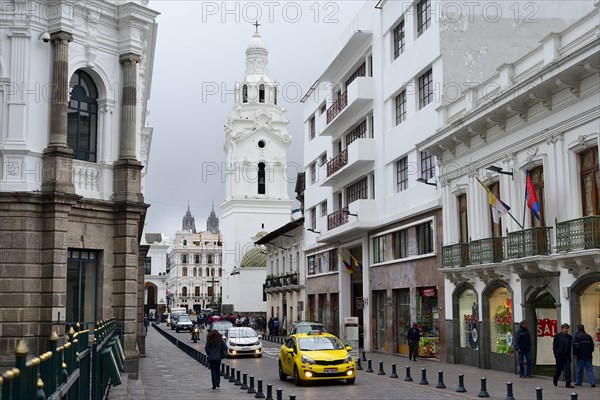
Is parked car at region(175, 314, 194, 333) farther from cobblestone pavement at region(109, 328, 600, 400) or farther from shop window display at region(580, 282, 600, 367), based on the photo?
shop window display at region(580, 282, 600, 367)

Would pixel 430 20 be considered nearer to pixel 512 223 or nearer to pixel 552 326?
pixel 512 223

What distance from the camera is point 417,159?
112ft

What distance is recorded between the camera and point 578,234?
20500mm

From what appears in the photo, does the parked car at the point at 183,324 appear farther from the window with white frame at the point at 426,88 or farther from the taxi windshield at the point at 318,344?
the taxi windshield at the point at 318,344

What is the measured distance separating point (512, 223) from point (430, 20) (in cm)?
1169

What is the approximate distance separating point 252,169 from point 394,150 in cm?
6307

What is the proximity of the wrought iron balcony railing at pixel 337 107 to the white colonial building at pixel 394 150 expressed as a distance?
0.11 metres

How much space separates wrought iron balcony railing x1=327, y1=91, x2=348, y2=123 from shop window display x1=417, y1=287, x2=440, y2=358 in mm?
13491

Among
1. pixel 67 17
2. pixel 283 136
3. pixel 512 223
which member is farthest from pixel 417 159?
pixel 283 136

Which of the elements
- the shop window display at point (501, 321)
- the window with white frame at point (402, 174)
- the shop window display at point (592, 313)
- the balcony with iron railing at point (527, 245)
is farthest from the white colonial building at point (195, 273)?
the shop window display at point (592, 313)

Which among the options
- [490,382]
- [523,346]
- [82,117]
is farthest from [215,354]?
[523,346]

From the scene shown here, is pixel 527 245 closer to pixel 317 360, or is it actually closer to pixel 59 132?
pixel 317 360

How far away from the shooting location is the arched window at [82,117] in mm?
24000

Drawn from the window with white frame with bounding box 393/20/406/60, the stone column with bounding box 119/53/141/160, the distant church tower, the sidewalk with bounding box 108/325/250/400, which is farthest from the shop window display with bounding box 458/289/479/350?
the distant church tower
